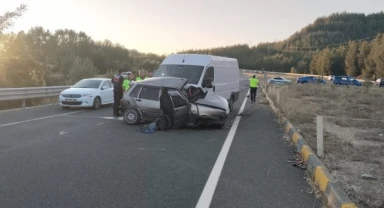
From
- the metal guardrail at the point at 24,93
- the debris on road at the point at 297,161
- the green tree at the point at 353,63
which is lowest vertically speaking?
the debris on road at the point at 297,161

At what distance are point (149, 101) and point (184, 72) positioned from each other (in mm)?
2477

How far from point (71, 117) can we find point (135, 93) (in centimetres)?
296

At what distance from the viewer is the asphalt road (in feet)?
Answer: 16.2

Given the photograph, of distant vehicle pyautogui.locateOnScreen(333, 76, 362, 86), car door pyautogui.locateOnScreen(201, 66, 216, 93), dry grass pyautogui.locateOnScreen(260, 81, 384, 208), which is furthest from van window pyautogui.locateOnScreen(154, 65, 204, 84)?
distant vehicle pyautogui.locateOnScreen(333, 76, 362, 86)

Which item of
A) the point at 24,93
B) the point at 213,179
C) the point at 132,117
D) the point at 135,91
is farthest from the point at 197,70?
the point at 213,179

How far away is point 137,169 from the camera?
643 centimetres

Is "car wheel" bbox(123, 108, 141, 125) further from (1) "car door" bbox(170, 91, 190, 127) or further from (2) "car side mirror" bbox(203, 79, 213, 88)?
(2) "car side mirror" bbox(203, 79, 213, 88)

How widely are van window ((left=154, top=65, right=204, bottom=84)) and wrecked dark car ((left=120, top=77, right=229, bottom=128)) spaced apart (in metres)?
0.90

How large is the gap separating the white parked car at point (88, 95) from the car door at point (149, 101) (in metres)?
4.85

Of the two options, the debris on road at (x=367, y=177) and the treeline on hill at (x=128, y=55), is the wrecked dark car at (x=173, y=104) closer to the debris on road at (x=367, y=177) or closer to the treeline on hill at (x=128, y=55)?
the treeline on hill at (x=128, y=55)

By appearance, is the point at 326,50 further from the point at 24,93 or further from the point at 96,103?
the point at 24,93

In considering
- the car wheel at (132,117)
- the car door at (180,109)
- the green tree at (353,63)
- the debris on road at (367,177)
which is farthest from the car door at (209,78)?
the green tree at (353,63)

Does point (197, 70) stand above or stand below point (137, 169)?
above

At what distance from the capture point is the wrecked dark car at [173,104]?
1121 cm
